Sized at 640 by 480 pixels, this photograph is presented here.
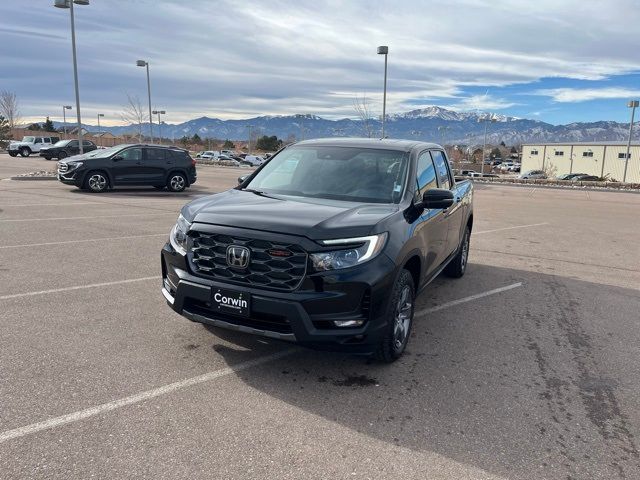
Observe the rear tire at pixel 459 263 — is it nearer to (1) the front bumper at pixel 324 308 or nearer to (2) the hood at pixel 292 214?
(2) the hood at pixel 292 214

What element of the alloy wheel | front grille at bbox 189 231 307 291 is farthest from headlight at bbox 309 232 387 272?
the alloy wheel

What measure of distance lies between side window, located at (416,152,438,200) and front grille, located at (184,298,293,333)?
6.23 feet

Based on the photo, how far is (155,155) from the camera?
706 inches

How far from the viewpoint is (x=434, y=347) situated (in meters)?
4.68

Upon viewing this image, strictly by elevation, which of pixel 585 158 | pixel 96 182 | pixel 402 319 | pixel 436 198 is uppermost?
pixel 436 198

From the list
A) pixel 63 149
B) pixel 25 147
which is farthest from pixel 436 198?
pixel 25 147

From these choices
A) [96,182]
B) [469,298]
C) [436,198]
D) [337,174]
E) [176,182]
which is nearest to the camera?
[436,198]

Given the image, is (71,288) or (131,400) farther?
(71,288)

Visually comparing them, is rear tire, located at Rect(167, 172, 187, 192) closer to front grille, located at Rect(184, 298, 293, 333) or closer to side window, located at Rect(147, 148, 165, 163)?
side window, located at Rect(147, 148, 165, 163)

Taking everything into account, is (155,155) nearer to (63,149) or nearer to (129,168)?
(129,168)

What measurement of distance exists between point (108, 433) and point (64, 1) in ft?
72.1

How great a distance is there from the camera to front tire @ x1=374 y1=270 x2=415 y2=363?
3957 mm

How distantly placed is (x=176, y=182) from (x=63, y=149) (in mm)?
23157

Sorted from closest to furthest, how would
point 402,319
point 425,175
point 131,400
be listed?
point 131,400 < point 402,319 < point 425,175
